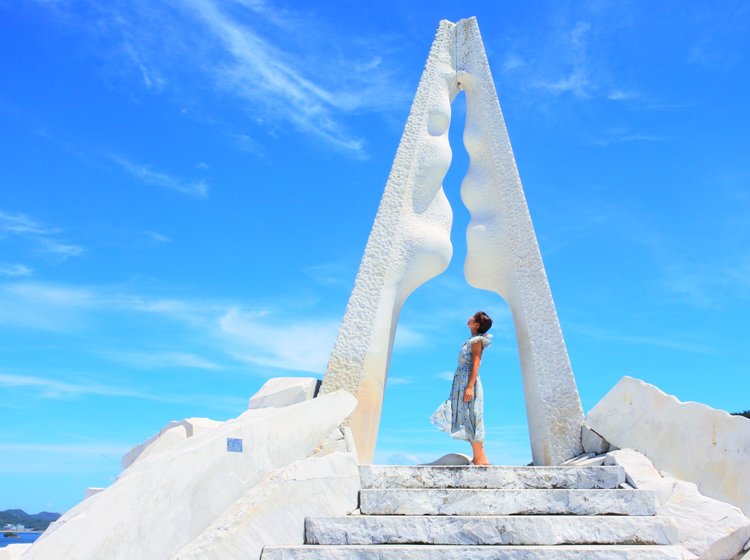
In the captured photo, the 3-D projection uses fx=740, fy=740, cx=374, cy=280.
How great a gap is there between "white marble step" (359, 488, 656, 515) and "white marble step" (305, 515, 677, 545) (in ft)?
1.20

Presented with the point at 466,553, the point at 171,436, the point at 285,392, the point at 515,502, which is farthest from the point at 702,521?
the point at 171,436

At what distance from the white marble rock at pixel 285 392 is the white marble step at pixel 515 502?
130 inches

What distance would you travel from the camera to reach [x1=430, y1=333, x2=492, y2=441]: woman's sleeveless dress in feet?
24.7

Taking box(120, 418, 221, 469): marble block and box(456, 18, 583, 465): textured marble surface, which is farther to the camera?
box(456, 18, 583, 465): textured marble surface

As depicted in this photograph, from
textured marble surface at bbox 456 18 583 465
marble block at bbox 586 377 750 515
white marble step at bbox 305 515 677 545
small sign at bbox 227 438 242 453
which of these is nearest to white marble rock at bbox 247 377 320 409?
textured marble surface at bbox 456 18 583 465

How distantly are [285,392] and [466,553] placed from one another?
446 cm

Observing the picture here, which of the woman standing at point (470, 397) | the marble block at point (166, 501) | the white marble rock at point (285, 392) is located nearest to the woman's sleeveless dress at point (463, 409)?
the woman standing at point (470, 397)

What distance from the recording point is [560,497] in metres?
5.25

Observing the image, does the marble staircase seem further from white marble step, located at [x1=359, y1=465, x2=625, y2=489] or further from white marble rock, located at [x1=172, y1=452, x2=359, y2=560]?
white marble rock, located at [x1=172, y1=452, x2=359, y2=560]

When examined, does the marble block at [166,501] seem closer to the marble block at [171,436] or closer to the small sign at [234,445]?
the small sign at [234,445]

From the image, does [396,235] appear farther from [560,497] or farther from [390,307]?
[560,497]

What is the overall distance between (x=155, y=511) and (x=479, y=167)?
22.5 ft

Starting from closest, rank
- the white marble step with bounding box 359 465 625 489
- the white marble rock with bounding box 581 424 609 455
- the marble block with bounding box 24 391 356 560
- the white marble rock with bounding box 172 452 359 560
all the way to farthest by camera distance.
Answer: the marble block with bounding box 24 391 356 560 < the white marble rock with bounding box 172 452 359 560 < the white marble step with bounding box 359 465 625 489 < the white marble rock with bounding box 581 424 609 455

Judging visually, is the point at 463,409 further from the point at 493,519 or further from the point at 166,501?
the point at 166,501
